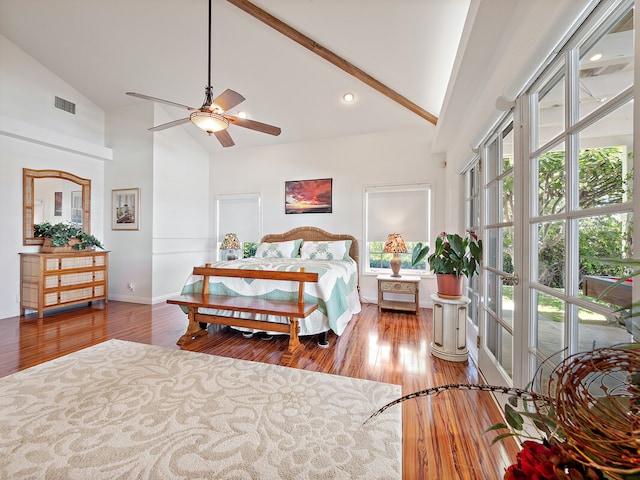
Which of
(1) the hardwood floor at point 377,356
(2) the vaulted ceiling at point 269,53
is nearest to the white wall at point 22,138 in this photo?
(2) the vaulted ceiling at point 269,53

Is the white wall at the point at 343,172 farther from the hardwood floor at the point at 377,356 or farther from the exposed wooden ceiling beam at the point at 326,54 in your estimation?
the hardwood floor at the point at 377,356

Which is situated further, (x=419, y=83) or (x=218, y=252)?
(x=218, y=252)

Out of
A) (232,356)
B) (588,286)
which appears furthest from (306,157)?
(588,286)

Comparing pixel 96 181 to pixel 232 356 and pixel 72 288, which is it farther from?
pixel 232 356

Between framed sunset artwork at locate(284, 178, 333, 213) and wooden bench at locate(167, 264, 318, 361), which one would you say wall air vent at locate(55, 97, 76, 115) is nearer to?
framed sunset artwork at locate(284, 178, 333, 213)

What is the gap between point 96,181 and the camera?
15.5ft

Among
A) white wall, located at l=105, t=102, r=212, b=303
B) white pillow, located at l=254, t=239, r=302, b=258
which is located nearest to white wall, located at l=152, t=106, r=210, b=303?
white wall, located at l=105, t=102, r=212, b=303

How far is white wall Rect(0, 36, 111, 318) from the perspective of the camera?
3.60 metres

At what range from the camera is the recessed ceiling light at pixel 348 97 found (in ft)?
12.9

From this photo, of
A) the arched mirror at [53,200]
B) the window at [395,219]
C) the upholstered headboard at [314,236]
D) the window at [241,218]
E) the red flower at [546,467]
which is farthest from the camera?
the window at [241,218]

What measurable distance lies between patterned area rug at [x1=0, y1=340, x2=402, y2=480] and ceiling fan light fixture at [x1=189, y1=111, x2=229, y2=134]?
231 centimetres

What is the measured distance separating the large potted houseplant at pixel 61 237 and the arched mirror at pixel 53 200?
8 cm

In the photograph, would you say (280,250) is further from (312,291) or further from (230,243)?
(312,291)

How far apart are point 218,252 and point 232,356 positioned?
145 inches
